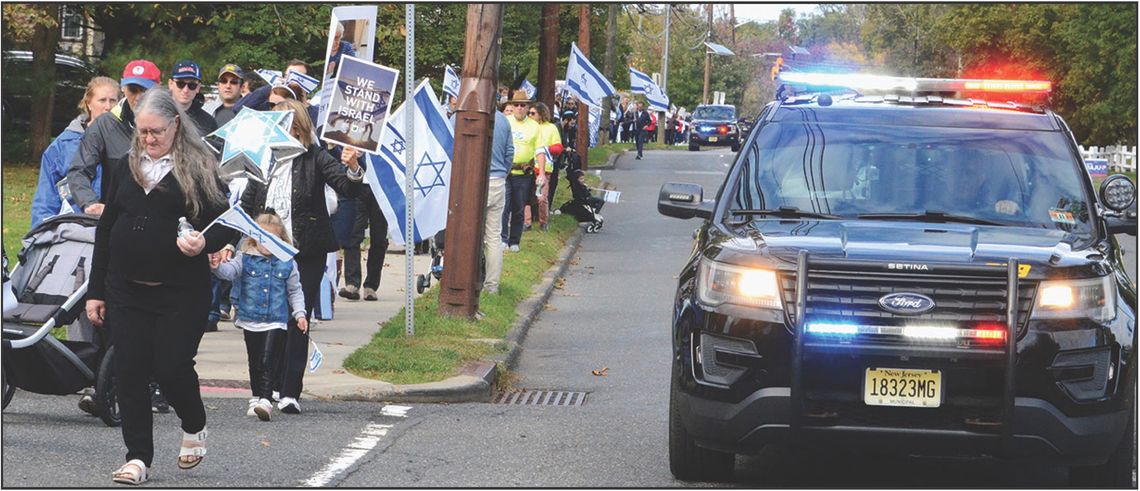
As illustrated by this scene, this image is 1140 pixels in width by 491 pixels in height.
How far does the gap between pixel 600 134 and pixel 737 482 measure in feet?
155

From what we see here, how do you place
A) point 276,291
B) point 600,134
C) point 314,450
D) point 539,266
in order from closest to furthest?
point 314,450
point 276,291
point 539,266
point 600,134

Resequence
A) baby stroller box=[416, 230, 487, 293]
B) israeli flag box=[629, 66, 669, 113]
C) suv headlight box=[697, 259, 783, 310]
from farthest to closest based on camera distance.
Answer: israeli flag box=[629, 66, 669, 113] < baby stroller box=[416, 230, 487, 293] < suv headlight box=[697, 259, 783, 310]

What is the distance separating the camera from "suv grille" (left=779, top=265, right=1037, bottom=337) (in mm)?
6473

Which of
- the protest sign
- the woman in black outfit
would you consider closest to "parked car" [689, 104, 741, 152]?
the protest sign

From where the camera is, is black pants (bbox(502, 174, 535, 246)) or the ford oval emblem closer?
the ford oval emblem

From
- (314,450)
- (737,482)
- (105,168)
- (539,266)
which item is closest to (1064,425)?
(737,482)

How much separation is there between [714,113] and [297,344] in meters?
51.6

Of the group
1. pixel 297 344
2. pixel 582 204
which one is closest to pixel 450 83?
pixel 582 204

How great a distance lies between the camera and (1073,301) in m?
6.53

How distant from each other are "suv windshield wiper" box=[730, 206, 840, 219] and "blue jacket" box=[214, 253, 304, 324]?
2.67m

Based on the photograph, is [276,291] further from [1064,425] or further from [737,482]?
[1064,425]

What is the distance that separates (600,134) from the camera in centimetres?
5459

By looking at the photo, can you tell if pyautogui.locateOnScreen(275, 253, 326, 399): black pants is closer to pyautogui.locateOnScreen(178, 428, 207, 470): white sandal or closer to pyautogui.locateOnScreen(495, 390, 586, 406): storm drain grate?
pyautogui.locateOnScreen(495, 390, 586, 406): storm drain grate

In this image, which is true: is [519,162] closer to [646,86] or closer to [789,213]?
[789,213]
